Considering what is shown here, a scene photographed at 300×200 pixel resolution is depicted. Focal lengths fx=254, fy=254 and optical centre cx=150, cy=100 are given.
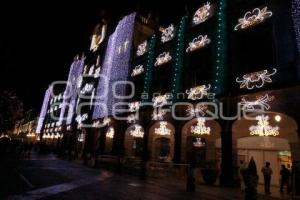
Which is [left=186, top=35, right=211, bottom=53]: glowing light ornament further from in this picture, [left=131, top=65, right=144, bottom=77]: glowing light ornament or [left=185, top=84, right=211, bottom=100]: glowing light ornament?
[left=131, top=65, right=144, bottom=77]: glowing light ornament

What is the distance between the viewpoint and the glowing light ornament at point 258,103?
14.2 m

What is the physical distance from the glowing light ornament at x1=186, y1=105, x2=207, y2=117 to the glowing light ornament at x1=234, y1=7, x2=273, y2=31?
5.84 m

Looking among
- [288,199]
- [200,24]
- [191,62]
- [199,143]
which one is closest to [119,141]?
[199,143]

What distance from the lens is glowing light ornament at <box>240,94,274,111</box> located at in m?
14.2

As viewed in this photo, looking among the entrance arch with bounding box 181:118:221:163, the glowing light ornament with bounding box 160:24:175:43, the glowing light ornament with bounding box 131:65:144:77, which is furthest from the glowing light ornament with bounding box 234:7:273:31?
the glowing light ornament with bounding box 131:65:144:77

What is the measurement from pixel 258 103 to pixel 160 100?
9417 mm

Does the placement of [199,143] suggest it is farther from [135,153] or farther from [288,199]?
[288,199]

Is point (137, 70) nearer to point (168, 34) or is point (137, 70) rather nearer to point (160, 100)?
point (168, 34)

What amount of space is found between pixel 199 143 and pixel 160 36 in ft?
36.4

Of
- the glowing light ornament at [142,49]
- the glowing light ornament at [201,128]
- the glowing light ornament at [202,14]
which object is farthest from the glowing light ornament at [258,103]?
the glowing light ornament at [142,49]

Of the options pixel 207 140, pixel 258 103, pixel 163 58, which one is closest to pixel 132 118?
pixel 163 58

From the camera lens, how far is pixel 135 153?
26.7m

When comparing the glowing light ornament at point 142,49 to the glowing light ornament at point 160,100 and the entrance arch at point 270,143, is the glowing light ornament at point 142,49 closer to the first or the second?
the glowing light ornament at point 160,100

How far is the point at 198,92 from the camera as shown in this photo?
18.8 meters
